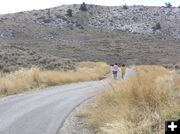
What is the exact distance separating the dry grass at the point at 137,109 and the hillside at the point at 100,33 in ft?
180

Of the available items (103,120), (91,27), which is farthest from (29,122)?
(91,27)

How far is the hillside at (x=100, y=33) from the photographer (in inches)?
3314

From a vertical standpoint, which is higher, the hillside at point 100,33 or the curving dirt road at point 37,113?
the curving dirt road at point 37,113

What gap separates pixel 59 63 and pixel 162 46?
4814 centimetres

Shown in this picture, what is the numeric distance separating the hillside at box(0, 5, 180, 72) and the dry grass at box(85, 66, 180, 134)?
54761 millimetres

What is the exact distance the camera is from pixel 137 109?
12.7 meters

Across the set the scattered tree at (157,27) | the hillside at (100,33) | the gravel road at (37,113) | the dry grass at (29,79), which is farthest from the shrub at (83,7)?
the gravel road at (37,113)

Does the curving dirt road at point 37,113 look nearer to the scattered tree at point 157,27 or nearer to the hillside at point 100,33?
the hillside at point 100,33

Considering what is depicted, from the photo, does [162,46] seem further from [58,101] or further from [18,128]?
[18,128]

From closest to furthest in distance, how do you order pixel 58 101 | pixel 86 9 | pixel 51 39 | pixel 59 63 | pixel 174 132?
pixel 174 132 < pixel 58 101 < pixel 59 63 < pixel 51 39 < pixel 86 9

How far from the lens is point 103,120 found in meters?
13.5

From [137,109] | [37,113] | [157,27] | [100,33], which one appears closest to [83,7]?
[100,33]

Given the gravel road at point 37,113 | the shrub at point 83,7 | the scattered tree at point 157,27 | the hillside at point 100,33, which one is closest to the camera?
the gravel road at point 37,113

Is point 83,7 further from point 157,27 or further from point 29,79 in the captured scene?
point 29,79
